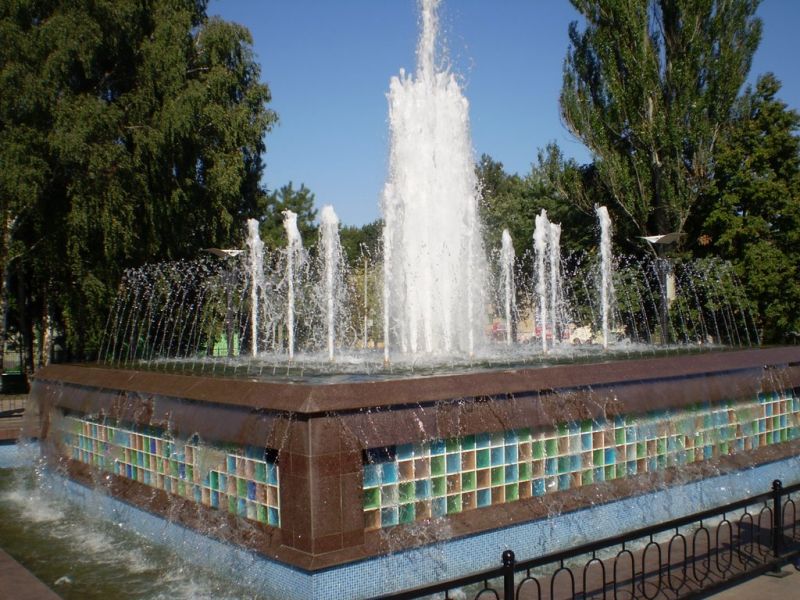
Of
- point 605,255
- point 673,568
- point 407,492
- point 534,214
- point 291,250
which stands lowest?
point 673,568

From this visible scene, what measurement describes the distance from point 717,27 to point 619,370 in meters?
17.5

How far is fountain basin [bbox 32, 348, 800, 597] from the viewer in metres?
5.43

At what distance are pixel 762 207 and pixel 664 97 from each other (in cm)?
398

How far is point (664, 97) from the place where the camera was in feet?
70.8

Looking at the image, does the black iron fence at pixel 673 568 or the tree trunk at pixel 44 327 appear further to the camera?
the tree trunk at pixel 44 327

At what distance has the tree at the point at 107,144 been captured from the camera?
1677cm

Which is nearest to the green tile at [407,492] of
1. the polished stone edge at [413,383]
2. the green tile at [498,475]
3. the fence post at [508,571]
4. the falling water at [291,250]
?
the polished stone edge at [413,383]

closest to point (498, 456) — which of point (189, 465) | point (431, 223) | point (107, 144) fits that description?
point (189, 465)

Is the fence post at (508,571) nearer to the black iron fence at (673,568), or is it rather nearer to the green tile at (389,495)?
the black iron fence at (673,568)

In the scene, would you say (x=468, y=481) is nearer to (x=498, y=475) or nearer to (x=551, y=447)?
(x=498, y=475)

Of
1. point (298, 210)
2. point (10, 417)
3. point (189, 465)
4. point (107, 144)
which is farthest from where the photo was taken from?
point (298, 210)

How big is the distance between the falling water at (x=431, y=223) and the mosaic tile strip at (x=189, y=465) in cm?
504

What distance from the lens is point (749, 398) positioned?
8680mm

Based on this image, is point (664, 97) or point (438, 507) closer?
point (438, 507)
